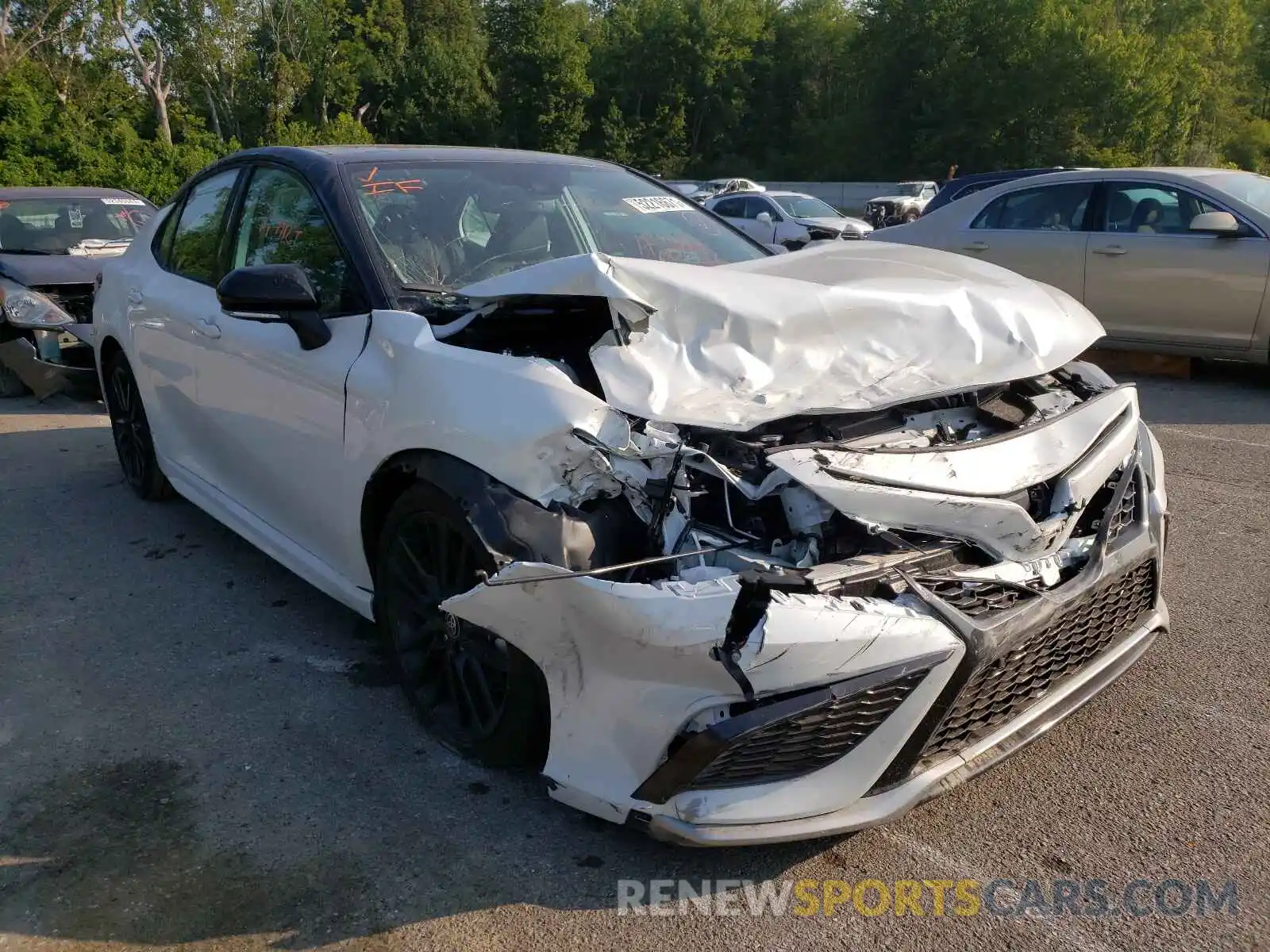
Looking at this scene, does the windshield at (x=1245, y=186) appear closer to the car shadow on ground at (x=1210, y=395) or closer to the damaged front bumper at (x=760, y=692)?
the car shadow on ground at (x=1210, y=395)

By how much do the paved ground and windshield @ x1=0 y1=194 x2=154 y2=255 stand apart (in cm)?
567

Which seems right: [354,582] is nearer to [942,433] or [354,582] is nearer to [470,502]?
[470,502]

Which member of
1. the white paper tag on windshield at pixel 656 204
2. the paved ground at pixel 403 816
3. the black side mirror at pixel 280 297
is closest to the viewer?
the paved ground at pixel 403 816

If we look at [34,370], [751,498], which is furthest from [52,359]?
[751,498]

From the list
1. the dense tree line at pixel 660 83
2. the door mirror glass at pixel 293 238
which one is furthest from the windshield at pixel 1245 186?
the dense tree line at pixel 660 83

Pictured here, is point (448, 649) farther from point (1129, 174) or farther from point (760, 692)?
point (1129, 174)

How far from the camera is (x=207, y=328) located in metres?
4.04

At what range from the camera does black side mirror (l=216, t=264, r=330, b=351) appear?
3162 millimetres

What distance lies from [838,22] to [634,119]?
12.6 meters

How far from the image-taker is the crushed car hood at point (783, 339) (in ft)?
8.85

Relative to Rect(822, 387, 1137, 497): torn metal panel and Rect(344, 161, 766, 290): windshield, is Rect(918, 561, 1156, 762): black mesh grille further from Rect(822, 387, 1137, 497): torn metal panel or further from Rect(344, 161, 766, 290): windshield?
Rect(344, 161, 766, 290): windshield

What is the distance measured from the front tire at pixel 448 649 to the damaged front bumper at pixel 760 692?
0.19m

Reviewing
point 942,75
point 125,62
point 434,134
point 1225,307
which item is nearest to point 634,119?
point 434,134

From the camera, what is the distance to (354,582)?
333 cm
